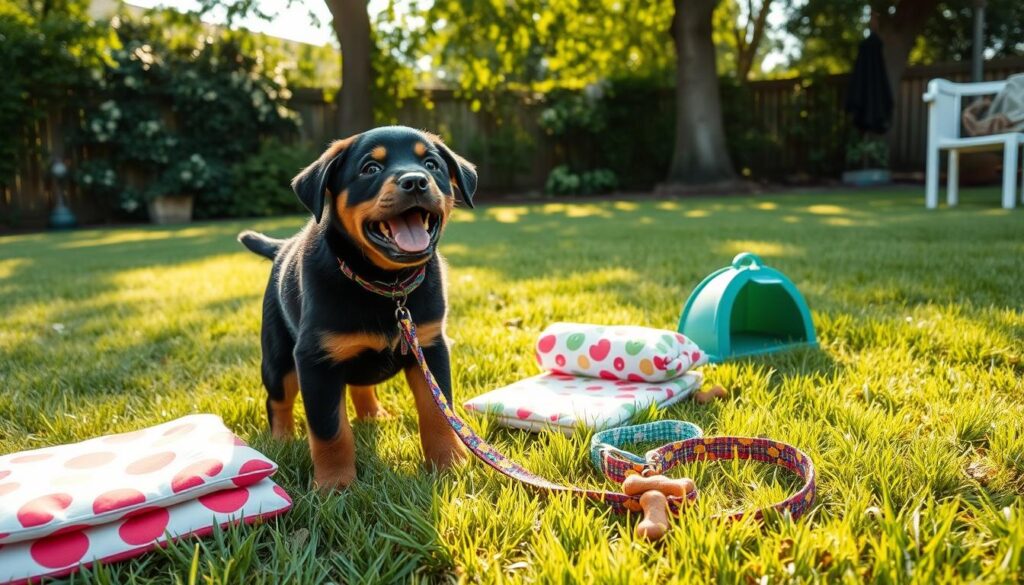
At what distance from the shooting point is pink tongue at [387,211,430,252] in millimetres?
1967

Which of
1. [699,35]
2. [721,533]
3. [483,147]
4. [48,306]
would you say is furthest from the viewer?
[483,147]

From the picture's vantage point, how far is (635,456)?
6.23ft

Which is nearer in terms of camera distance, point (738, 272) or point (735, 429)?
point (735, 429)

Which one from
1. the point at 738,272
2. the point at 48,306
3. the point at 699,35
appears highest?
the point at 699,35

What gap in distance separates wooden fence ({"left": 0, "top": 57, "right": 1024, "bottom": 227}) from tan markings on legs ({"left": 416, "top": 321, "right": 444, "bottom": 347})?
13.6 metres

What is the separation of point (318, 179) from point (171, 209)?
41.2 ft

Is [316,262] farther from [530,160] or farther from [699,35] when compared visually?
[530,160]

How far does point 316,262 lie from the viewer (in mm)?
2113

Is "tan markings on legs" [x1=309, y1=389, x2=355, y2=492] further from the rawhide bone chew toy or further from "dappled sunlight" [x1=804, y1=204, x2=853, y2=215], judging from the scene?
"dappled sunlight" [x1=804, y1=204, x2=853, y2=215]

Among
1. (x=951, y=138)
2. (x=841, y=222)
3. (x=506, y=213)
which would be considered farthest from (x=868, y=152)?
(x=841, y=222)

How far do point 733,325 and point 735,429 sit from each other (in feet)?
5.32

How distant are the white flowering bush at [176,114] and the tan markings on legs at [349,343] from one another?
40.5 feet

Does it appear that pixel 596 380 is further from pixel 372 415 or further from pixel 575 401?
pixel 372 415

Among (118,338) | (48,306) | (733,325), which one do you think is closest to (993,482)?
(733,325)
